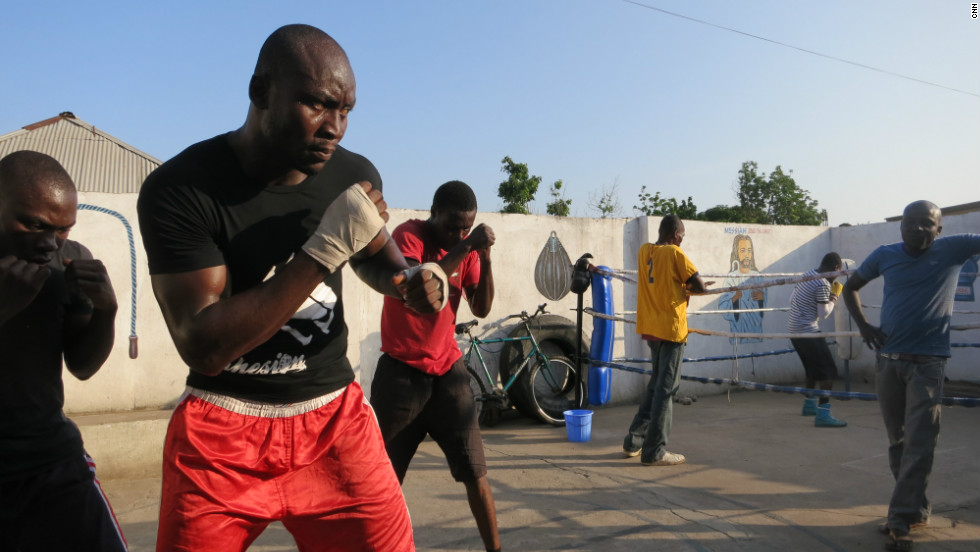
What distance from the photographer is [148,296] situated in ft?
19.1

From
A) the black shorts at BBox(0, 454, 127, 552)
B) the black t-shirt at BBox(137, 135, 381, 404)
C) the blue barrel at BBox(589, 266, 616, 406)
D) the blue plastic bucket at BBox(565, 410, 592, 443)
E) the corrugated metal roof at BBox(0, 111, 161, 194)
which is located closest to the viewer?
the black t-shirt at BBox(137, 135, 381, 404)

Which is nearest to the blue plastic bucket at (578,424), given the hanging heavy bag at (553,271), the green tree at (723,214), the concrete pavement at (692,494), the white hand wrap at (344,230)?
the concrete pavement at (692,494)

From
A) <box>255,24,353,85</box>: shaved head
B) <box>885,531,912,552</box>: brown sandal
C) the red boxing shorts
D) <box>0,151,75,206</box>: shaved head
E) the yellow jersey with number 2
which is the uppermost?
<box>255,24,353,85</box>: shaved head

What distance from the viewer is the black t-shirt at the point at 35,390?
1992 mm

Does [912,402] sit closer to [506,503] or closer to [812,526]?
[812,526]

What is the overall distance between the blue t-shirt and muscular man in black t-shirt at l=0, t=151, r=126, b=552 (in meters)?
3.75

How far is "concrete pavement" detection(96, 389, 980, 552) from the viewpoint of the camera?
3746 mm

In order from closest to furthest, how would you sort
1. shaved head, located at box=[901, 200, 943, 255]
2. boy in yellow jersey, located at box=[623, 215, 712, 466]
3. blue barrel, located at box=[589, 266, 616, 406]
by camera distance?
shaved head, located at box=[901, 200, 943, 255]
boy in yellow jersey, located at box=[623, 215, 712, 466]
blue barrel, located at box=[589, 266, 616, 406]

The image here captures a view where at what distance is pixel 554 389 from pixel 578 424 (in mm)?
1076

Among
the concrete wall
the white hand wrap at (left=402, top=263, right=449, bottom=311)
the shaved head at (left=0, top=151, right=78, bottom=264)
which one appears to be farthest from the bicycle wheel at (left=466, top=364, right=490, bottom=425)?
the white hand wrap at (left=402, top=263, right=449, bottom=311)

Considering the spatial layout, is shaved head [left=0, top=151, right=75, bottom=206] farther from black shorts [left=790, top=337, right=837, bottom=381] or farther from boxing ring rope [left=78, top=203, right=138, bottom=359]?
black shorts [left=790, top=337, right=837, bottom=381]

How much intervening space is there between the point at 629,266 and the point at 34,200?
6670 millimetres

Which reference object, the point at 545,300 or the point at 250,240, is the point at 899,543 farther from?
the point at 545,300

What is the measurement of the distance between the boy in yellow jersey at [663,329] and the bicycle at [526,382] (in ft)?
3.60
